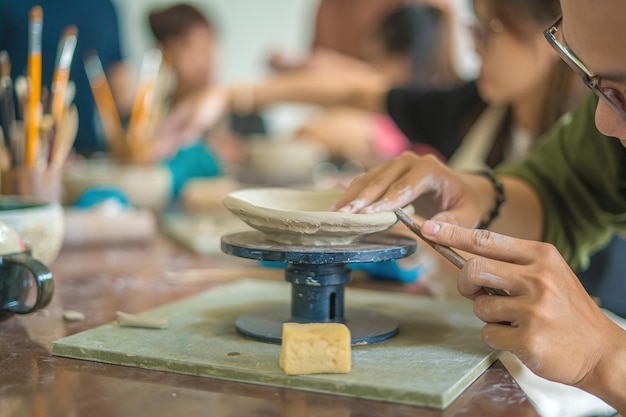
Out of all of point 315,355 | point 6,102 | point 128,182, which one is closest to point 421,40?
point 128,182

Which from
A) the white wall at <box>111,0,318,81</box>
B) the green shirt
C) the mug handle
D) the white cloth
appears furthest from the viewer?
the white wall at <box>111,0,318,81</box>

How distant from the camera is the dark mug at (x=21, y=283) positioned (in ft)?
2.96

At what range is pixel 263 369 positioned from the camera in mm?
749

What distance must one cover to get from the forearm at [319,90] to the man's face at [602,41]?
194 cm

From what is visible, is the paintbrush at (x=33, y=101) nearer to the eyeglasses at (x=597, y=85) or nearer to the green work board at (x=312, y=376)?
the green work board at (x=312, y=376)

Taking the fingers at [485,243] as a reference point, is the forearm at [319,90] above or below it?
above

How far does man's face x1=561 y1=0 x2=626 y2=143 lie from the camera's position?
726 millimetres

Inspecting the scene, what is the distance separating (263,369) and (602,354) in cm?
34

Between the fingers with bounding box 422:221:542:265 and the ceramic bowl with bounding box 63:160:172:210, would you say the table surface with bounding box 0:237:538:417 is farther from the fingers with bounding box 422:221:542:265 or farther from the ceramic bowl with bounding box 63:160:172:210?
the ceramic bowl with bounding box 63:160:172:210

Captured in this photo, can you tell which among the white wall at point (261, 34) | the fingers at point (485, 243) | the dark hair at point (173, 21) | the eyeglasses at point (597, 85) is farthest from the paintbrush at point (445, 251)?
the white wall at point (261, 34)

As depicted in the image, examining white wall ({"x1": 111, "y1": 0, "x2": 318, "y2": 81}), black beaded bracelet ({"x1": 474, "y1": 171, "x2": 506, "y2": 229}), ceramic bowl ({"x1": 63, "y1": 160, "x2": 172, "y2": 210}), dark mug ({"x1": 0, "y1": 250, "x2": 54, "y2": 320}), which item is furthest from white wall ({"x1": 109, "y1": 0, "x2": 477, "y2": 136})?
dark mug ({"x1": 0, "y1": 250, "x2": 54, "y2": 320})

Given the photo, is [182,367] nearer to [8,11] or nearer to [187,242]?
[187,242]

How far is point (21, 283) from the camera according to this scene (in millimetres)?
922

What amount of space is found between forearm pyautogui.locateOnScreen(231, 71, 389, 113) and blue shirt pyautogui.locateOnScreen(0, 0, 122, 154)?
2.62ft
